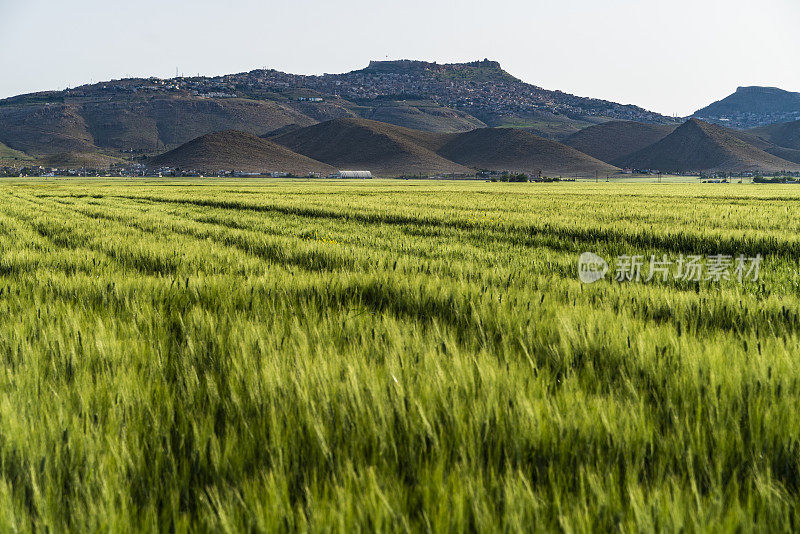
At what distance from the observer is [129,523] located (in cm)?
114

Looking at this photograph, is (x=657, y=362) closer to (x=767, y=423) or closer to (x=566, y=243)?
(x=767, y=423)

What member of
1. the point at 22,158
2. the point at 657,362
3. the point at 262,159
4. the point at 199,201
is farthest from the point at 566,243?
the point at 22,158

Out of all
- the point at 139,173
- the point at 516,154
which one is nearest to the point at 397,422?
the point at 139,173

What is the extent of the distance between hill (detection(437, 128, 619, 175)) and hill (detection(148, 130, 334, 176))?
5336 centimetres

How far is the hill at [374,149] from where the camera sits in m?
164

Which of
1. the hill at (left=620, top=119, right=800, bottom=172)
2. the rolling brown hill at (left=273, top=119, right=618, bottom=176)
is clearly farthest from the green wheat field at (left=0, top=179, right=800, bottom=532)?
the hill at (left=620, top=119, right=800, bottom=172)

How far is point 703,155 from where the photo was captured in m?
168

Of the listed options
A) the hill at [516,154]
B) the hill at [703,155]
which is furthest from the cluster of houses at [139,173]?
the hill at [703,155]

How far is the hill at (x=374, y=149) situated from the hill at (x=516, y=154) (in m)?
10.2

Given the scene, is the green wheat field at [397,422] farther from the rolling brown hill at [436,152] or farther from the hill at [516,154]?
the hill at [516,154]

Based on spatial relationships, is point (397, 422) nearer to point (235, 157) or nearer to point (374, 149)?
point (235, 157)

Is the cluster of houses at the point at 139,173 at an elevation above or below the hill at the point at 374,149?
below

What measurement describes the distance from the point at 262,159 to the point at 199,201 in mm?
140855

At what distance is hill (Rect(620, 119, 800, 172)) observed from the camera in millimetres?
154875
